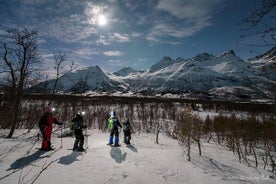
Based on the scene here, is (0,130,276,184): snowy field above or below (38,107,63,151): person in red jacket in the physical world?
below

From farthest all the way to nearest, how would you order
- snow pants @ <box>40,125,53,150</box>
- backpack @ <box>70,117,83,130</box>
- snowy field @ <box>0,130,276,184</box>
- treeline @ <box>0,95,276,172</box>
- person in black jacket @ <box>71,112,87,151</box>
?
1. treeline @ <box>0,95,276,172</box>
2. backpack @ <box>70,117,83,130</box>
3. person in black jacket @ <box>71,112,87,151</box>
4. snow pants @ <box>40,125,53,150</box>
5. snowy field @ <box>0,130,276,184</box>

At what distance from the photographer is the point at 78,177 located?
5.29 m

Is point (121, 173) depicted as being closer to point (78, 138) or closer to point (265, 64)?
point (78, 138)

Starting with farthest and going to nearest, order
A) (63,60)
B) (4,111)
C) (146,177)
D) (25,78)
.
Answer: (63,60) < (4,111) < (25,78) < (146,177)

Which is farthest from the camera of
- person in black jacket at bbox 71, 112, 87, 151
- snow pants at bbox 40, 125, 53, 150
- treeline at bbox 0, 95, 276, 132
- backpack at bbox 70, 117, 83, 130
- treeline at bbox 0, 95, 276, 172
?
treeline at bbox 0, 95, 276, 132

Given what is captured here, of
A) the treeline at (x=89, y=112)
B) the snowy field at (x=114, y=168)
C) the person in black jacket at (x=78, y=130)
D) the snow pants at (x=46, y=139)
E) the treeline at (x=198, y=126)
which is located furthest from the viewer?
the treeline at (x=89, y=112)

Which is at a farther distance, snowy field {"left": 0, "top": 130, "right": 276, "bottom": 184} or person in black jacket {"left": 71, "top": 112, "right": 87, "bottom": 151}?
person in black jacket {"left": 71, "top": 112, "right": 87, "bottom": 151}

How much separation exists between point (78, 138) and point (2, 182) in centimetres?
Result: 370

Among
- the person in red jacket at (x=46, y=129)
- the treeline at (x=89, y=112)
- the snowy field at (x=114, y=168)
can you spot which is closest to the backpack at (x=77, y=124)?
the person in red jacket at (x=46, y=129)

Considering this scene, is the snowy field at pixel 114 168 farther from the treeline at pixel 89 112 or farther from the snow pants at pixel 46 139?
the treeline at pixel 89 112

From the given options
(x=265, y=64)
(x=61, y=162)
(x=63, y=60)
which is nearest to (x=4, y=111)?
(x=63, y=60)

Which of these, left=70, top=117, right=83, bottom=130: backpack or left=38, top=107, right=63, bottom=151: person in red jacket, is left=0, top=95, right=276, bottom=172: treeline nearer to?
left=70, top=117, right=83, bottom=130: backpack

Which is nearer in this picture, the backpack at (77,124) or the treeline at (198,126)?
the backpack at (77,124)

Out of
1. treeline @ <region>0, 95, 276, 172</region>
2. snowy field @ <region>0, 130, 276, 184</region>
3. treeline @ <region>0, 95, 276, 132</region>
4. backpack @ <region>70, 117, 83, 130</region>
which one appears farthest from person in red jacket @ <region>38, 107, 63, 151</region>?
treeline @ <region>0, 95, 276, 172</region>
